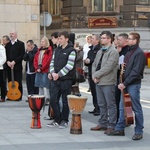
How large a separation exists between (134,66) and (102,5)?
1022 inches

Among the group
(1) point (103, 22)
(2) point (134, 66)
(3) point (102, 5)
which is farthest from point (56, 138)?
(3) point (102, 5)

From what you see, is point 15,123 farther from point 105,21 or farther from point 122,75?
point 105,21

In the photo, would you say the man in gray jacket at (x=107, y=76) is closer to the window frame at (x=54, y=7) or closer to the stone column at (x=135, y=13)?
the stone column at (x=135, y=13)

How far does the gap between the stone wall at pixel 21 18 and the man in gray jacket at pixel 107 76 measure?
32.8 ft

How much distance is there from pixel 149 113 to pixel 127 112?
3.33 meters

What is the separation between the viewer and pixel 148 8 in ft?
109

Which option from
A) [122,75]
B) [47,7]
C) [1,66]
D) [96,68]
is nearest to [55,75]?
[96,68]

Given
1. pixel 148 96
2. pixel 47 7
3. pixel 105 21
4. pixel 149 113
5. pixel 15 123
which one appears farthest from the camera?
pixel 47 7

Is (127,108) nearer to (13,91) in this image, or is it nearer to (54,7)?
(13,91)

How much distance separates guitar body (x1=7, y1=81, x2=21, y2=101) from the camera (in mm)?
13602

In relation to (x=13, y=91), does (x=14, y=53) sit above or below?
above

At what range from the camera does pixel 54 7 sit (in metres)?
35.8

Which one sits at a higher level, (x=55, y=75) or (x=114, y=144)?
(x=55, y=75)

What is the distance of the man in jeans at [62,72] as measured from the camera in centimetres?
928
